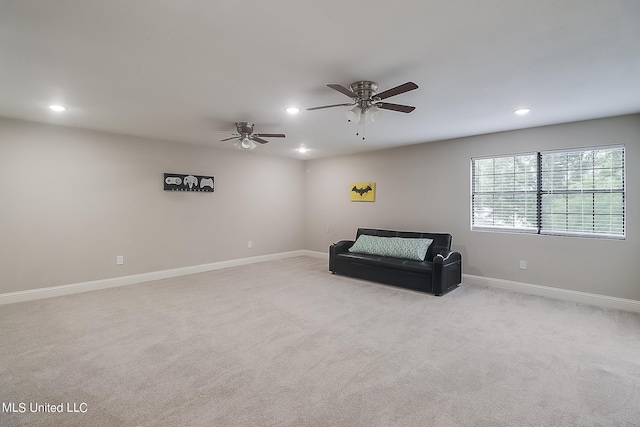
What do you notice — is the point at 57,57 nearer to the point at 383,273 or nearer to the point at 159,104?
the point at 159,104

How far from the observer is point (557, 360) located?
8.87 feet

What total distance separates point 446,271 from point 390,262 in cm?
82

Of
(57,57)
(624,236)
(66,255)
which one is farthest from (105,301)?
(624,236)

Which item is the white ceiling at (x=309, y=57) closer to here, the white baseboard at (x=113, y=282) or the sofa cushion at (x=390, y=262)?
the sofa cushion at (x=390, y=262)

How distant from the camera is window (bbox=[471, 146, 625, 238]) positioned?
13.6 ft

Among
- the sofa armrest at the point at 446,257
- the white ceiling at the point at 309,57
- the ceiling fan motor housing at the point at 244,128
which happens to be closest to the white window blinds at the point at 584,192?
the white ceiling at the point at 309,57

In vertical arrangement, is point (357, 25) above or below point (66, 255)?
above

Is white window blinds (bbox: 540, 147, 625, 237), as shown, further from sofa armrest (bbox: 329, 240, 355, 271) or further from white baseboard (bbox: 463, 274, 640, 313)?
sofa armrest (bbox: 329, 240, 355, 271)

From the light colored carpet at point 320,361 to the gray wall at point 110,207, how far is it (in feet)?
2.29

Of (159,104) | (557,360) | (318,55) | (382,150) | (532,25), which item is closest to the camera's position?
(532,25)

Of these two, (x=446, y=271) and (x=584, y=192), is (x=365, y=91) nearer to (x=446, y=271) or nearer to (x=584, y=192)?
(x=446, y=271)

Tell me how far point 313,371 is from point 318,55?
2.42 metres

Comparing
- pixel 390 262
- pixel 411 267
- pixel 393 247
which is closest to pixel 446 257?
pixel 411 267

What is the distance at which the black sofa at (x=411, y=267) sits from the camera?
456 cm
